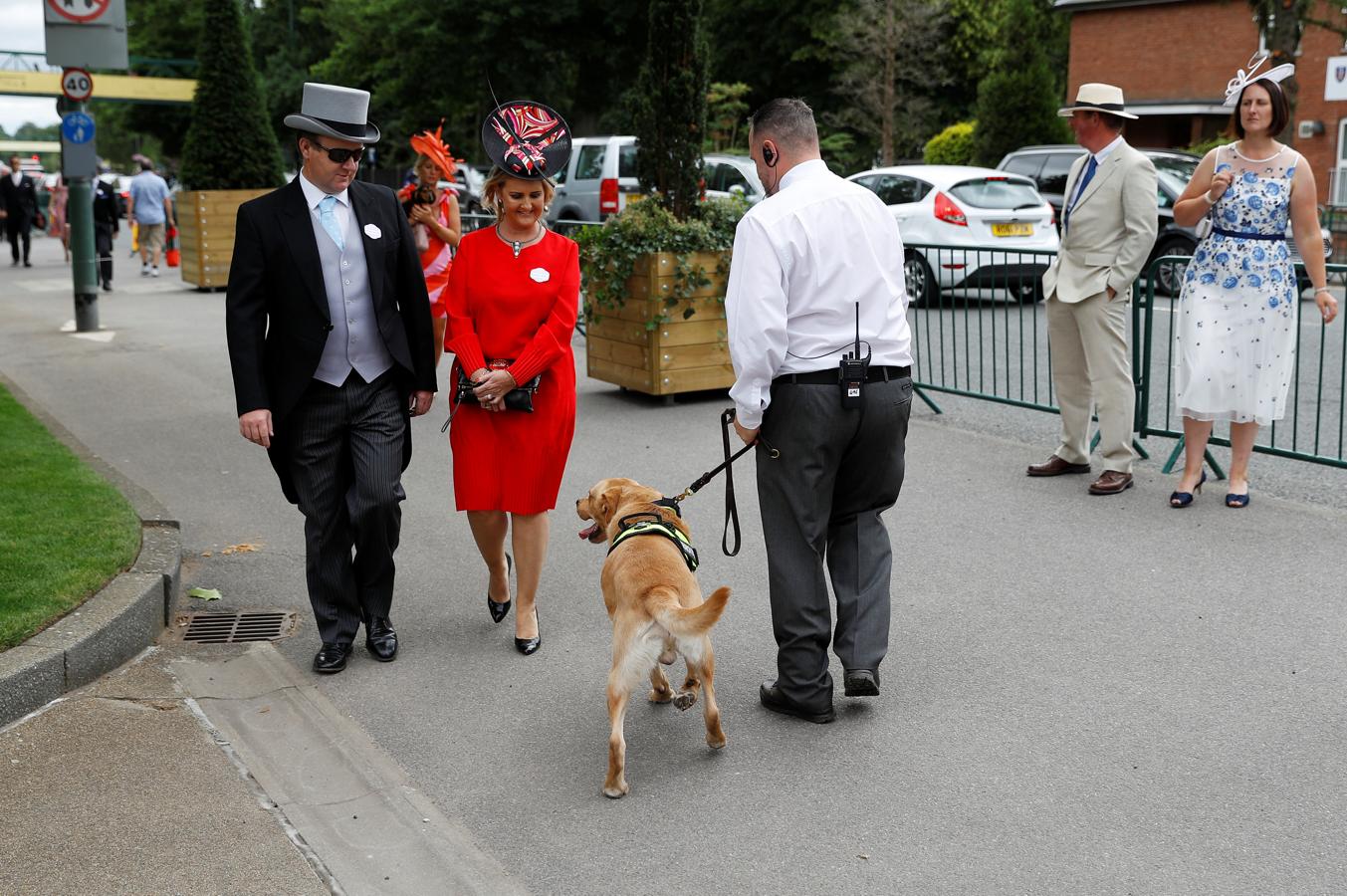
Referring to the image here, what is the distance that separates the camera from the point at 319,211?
490cm

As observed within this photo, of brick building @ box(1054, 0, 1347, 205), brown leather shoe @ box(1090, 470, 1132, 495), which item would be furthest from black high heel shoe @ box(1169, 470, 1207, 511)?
brick building @ box(1054, 0, 1347, 205)

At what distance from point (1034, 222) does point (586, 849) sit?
13.2 meters

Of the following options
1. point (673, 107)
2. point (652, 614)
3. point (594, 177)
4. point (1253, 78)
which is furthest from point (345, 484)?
point (594, 177)

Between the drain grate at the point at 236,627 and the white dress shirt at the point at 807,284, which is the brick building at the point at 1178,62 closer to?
the white dress shirt at the point at 807,284

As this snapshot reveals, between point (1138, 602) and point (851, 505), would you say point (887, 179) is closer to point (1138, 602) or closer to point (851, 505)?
point (1138, 602)

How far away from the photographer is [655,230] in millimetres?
9906

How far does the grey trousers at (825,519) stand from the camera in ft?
14.1

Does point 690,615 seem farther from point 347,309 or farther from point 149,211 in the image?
point 149,211

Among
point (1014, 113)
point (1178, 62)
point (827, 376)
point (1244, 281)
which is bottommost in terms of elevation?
point (827, 376)

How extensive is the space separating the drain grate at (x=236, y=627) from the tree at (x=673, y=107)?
19.4 ft

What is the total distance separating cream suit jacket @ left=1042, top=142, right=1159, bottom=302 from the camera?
7121 millimetres

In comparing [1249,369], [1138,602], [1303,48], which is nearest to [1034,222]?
[1249,369]

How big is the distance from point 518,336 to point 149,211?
19602 mm

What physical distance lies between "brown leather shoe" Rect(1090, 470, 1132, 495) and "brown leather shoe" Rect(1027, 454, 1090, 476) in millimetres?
336
